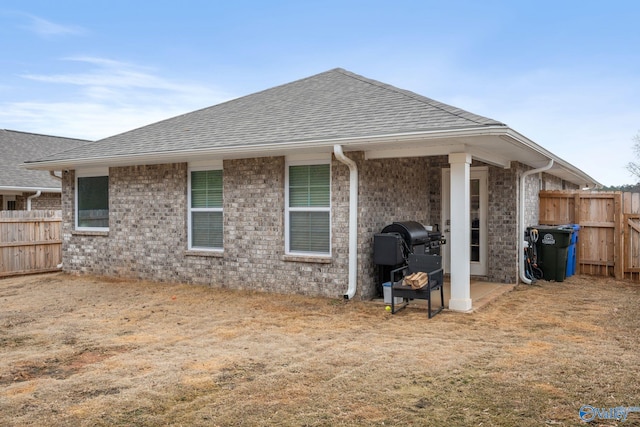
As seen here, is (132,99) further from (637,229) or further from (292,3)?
(637,229)

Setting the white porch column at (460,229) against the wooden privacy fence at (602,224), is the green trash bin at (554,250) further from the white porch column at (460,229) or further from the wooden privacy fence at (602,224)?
the white porch column at (460,229)

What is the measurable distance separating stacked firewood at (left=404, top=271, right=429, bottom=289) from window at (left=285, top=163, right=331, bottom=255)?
6.00ft

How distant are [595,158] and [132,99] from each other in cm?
2254

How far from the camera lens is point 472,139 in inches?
282

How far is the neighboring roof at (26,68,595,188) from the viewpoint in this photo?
24.1 ft

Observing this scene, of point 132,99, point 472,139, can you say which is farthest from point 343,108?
point 132,99

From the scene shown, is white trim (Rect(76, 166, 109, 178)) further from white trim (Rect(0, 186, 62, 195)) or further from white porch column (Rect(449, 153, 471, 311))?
white porch column (Rect(449, 153, 471, 311))

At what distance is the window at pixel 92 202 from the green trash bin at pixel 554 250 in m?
9.60

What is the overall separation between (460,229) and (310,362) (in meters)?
3.60

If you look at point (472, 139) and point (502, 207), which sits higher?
point (472, 139)

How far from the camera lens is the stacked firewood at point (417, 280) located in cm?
713

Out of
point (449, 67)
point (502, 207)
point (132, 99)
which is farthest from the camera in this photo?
point (132, 99)

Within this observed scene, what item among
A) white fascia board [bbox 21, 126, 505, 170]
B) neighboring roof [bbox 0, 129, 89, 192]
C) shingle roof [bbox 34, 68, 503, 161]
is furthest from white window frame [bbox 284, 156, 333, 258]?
neighboring roof [bbox 0, 129, 89, 192]

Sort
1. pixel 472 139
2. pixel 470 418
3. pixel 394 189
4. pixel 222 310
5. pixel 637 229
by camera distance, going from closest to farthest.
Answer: pixel 470 418 → pixel 472 139 → pixel 222 310 → pixel 394 189 → pixel 637 229
